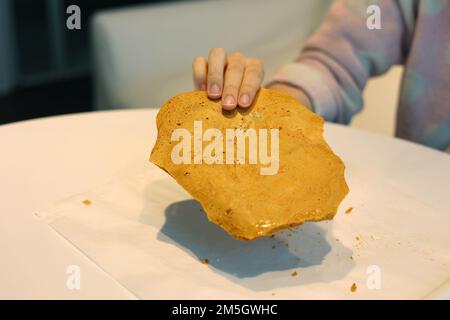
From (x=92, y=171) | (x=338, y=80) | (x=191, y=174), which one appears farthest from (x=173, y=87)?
(x=191, y=174)

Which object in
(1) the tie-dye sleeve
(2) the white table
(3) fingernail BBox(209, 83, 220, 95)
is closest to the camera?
(2) the white table

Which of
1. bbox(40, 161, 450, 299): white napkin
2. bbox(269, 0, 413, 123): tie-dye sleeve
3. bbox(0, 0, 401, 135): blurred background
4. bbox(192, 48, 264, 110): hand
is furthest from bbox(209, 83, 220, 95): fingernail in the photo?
bbox(0, 0, 401, 135): blurred background

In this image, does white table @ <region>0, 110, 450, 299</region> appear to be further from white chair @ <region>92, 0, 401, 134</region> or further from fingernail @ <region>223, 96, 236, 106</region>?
white chair @ <region>92, 0, 401, 134</region>

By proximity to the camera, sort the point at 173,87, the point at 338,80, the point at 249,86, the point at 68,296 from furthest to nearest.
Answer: the point at 173,87, the point at 338,80, the point at 249,86, the point at 68,296

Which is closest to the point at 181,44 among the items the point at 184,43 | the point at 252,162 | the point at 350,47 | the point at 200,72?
the point at 184,43

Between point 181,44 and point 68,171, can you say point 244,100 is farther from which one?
point 181,44

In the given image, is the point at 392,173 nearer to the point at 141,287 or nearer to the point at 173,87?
the point at 141,287

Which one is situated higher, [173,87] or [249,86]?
[249,86]
